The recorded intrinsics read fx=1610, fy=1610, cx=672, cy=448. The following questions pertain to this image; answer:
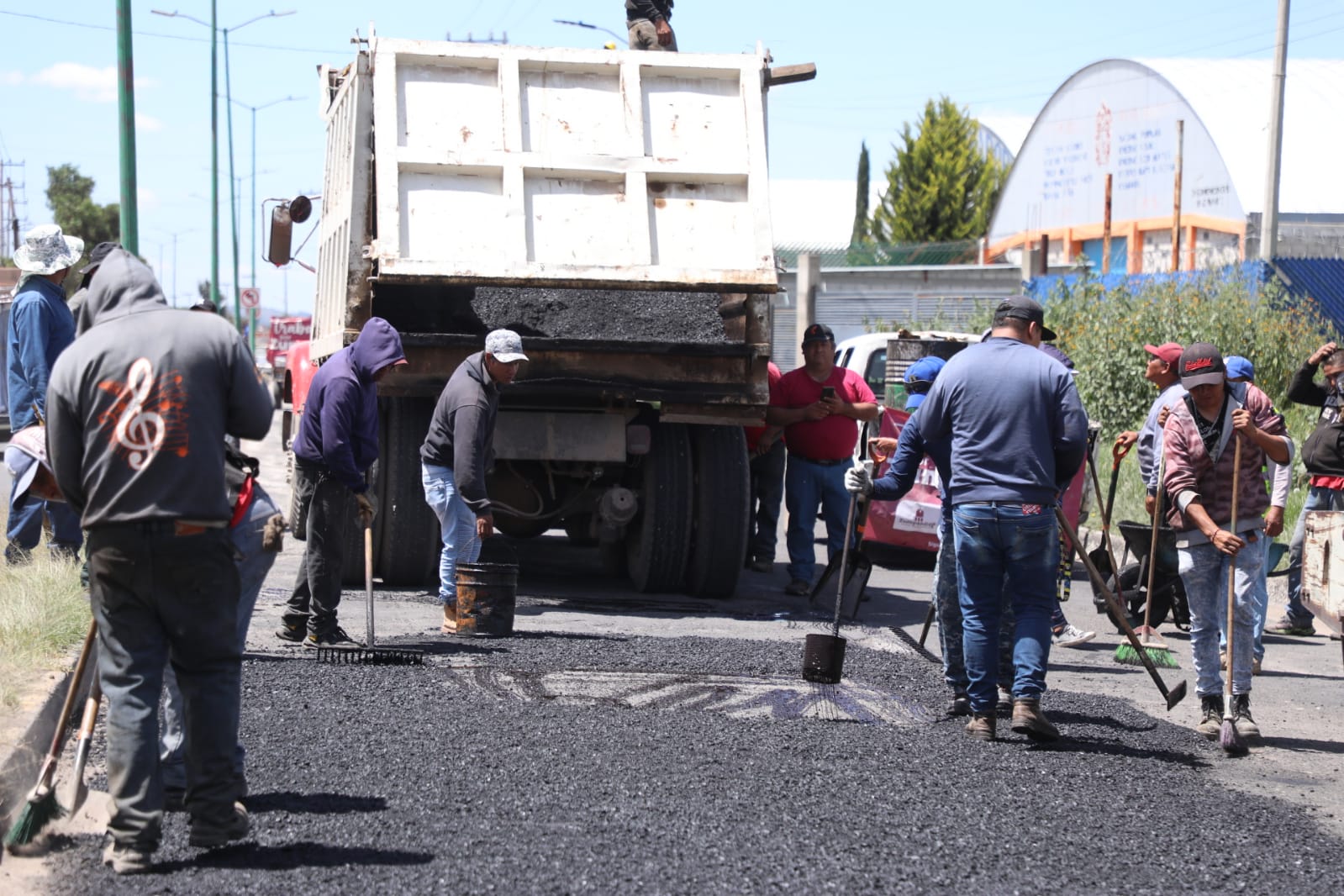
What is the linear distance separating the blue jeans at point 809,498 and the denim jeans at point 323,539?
3930 mm

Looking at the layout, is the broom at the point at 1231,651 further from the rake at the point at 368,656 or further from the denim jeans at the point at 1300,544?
the rake at the point at 368,656

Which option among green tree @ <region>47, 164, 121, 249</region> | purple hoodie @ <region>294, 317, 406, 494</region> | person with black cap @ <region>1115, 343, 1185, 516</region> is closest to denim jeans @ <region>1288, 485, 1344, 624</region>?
person with black cap @ <region>1115, 343, 1185, 516</region>

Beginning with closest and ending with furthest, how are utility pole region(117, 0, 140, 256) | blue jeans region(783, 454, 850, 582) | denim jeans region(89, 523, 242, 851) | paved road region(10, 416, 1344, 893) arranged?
denim jeans region(89, 523, 242, 851) → paved road region(10, 416, 1344, 893) → blue jeans region(783, 454, 850, 582) → utility pole region(117, 0, 140, 256)

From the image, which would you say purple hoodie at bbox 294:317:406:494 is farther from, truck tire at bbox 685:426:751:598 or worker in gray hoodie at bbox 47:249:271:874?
worker in gray hoodie at bbox 47:249:271:874

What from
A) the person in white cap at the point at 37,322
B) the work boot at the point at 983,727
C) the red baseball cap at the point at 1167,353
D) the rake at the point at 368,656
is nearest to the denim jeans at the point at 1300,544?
the red baseball cap at the point at 1167,353

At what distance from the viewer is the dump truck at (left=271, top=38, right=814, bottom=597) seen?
9445 mm

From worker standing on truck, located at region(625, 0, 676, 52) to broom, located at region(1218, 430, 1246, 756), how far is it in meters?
5.28

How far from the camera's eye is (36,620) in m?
7.11

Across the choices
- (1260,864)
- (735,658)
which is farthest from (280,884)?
(735,658)

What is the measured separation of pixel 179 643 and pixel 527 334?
523 centimetres

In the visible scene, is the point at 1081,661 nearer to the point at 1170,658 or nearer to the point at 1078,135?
the point at 1170,658

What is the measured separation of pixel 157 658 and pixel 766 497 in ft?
23.8

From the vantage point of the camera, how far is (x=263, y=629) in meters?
8.45

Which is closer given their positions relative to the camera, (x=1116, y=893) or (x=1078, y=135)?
(x=1116, y=893)
